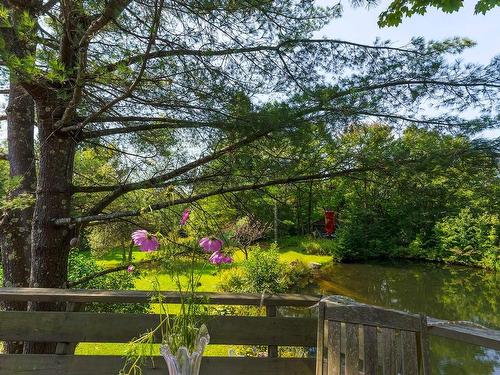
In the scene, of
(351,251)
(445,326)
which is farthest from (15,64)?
(351,251)

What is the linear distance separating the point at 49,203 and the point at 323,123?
1.77 m

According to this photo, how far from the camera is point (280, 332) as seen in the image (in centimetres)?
188

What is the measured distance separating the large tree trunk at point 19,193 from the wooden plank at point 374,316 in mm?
2389

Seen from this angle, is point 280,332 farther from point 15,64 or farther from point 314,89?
point 15,64

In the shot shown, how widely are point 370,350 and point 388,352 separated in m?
0.06

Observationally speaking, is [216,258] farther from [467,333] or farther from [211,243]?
[467,333]

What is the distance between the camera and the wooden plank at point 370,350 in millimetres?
1301

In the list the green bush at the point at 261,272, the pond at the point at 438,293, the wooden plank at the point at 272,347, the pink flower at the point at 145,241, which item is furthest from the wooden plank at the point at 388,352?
the green bush at the point at 261,272

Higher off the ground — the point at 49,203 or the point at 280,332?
the point at 49,203

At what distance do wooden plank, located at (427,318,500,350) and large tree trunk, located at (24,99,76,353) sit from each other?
2163 millimetres

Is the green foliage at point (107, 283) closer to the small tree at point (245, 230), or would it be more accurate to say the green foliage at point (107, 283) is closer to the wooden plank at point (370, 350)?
the small tree at point (245, 230)

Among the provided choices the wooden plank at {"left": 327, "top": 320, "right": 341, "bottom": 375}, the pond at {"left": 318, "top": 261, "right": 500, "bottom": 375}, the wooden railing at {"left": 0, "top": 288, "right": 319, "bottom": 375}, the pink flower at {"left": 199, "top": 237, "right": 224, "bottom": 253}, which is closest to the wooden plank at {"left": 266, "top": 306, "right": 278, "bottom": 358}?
the wooden railing at {"left": 0, "top": 288, "right": 319, "bottom": 375}

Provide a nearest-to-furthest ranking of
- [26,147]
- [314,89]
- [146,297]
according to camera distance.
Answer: [146,297]
[314,89]
[26,147]

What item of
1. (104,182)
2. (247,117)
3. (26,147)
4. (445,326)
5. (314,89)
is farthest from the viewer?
(104,182)
